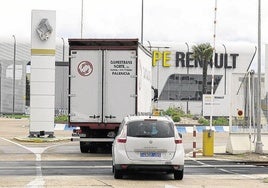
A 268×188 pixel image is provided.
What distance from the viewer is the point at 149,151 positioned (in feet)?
52.4

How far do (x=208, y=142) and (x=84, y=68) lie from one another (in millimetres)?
5294

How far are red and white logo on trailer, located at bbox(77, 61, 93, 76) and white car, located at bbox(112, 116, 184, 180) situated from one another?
7.94m

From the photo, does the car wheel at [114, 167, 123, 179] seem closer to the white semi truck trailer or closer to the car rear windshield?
the car rear windshield

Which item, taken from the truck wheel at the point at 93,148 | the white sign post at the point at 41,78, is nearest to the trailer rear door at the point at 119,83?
the truck wheel at the point at 93,148

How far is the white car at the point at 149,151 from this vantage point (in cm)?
1593

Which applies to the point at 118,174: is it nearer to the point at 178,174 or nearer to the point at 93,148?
the point at 178,174

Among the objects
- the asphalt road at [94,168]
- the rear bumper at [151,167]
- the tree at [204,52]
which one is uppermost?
the tree at [204,52]

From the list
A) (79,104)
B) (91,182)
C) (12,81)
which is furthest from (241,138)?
(12,81)


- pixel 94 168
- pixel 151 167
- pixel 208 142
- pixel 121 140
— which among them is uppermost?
pixel 121 140

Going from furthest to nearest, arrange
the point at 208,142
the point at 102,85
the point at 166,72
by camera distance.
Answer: the point at 166,72, the point at 208,142, the point at 102,85

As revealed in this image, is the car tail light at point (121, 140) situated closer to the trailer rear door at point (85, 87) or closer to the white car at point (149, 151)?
the white car at point (149, 151)

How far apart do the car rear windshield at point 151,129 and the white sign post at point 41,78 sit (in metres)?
18.7

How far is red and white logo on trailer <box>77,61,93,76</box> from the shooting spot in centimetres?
2392

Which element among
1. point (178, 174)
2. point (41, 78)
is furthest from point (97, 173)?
point (41, 78)
